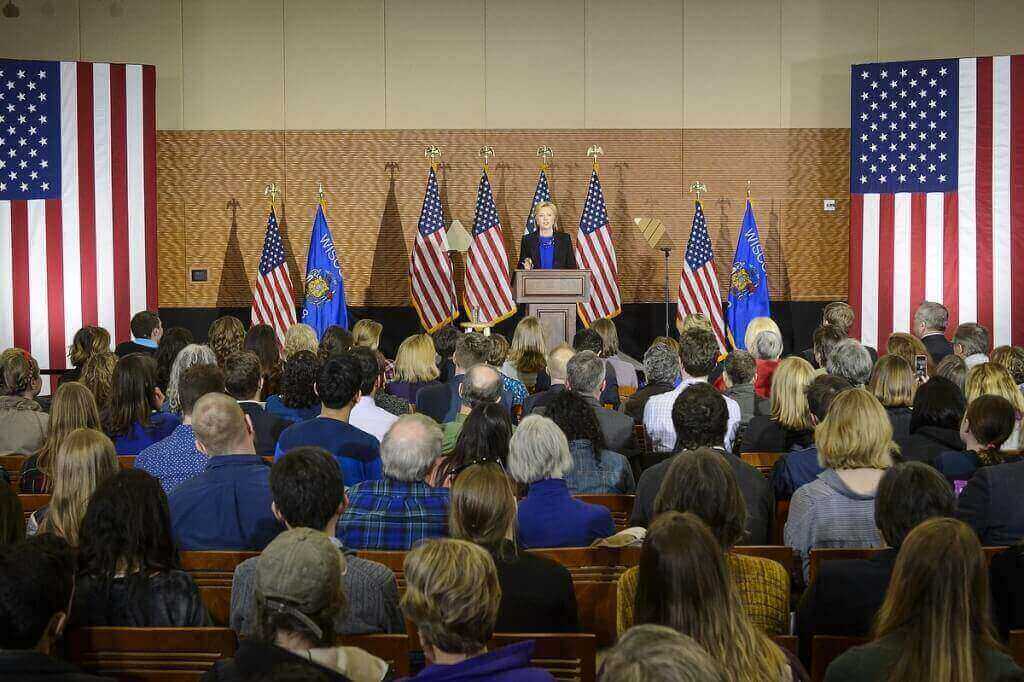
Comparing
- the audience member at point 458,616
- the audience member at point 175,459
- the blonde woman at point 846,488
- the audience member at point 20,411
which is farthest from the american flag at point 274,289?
the audience member at point 458,616

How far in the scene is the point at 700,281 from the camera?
12.3 m

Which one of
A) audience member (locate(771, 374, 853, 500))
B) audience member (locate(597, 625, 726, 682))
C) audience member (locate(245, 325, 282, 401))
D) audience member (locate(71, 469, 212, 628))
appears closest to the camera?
audience member (locate(597, 625, 726, 682))

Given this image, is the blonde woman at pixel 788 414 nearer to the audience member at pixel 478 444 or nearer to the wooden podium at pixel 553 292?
the audience member at pixel 478 444

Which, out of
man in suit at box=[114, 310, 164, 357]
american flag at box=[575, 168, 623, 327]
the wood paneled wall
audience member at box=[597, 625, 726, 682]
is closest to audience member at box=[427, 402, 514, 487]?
audience member at box=[597, 625, 726, 682]

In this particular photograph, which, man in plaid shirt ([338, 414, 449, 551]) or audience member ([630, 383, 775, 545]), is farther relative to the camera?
audience member ([630, 383, 775, 545])

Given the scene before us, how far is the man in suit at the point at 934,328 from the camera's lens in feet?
29.3

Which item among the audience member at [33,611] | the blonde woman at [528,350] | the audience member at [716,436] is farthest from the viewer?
the blonde woman at [528,350]

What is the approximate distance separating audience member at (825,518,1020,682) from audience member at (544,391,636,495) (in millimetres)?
2510

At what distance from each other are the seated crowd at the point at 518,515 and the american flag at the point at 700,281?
579cm

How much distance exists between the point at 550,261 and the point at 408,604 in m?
9.86

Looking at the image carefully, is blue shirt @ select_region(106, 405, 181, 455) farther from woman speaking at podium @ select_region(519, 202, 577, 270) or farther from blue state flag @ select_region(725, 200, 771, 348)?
blue state flag @ select_region(725, 200, 771, 348)

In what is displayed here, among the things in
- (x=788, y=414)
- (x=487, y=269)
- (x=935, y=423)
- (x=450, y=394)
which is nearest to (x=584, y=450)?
(x=788, y=414)

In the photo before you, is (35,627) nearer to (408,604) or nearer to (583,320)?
(408,604)

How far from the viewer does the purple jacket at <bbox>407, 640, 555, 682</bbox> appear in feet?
7.57
